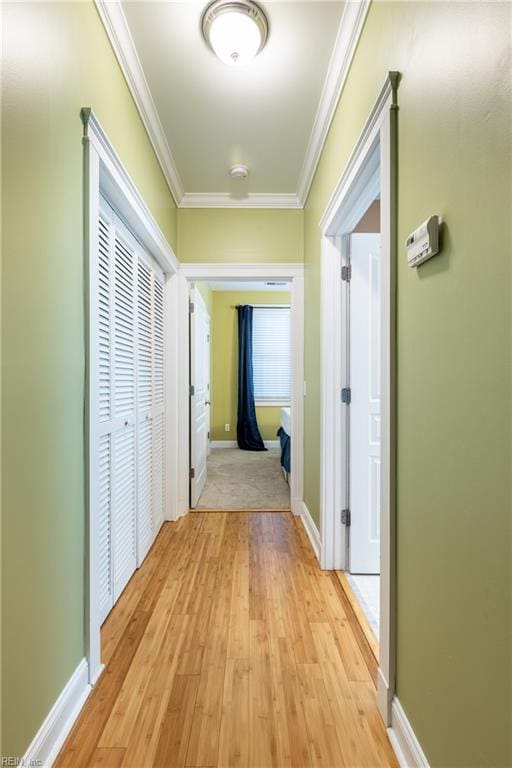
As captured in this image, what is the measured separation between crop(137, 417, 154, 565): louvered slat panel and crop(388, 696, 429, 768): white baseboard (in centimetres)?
154

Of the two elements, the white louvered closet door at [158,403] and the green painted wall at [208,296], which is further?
the green painted wall at [208,296]

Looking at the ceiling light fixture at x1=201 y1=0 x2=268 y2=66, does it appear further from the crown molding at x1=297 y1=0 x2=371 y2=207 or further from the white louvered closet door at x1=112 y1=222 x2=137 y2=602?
the white louvered closet door at x1=112 y1=222 x2=137 y2=602

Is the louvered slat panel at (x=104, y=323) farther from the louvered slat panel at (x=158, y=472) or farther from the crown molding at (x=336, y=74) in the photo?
the crown molding at (x=336, y=74)

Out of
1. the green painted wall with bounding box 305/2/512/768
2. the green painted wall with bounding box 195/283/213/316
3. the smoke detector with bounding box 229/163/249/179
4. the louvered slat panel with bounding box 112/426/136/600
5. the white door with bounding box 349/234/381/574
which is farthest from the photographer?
the green painted wall with bounding box 195/283/213/316

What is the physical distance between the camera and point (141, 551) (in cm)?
228

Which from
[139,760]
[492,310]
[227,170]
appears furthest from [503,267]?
[227,170]

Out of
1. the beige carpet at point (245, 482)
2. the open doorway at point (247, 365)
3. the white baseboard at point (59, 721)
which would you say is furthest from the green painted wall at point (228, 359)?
the white baseboard at point (59, 721)

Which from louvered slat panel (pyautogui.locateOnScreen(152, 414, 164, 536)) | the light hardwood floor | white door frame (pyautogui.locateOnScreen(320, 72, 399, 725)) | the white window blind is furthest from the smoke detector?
the white window blind

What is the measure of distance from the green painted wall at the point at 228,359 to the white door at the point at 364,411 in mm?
4259

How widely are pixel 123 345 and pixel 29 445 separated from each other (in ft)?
3.50

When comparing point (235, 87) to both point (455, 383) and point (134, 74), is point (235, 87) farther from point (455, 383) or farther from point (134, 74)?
point (455, 383)

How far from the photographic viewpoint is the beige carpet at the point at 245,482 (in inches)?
136

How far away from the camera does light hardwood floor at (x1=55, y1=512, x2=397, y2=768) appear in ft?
3.70

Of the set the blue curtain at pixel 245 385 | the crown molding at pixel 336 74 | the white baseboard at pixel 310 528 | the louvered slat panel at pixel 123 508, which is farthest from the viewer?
the blue curtain at pixel 245 385
